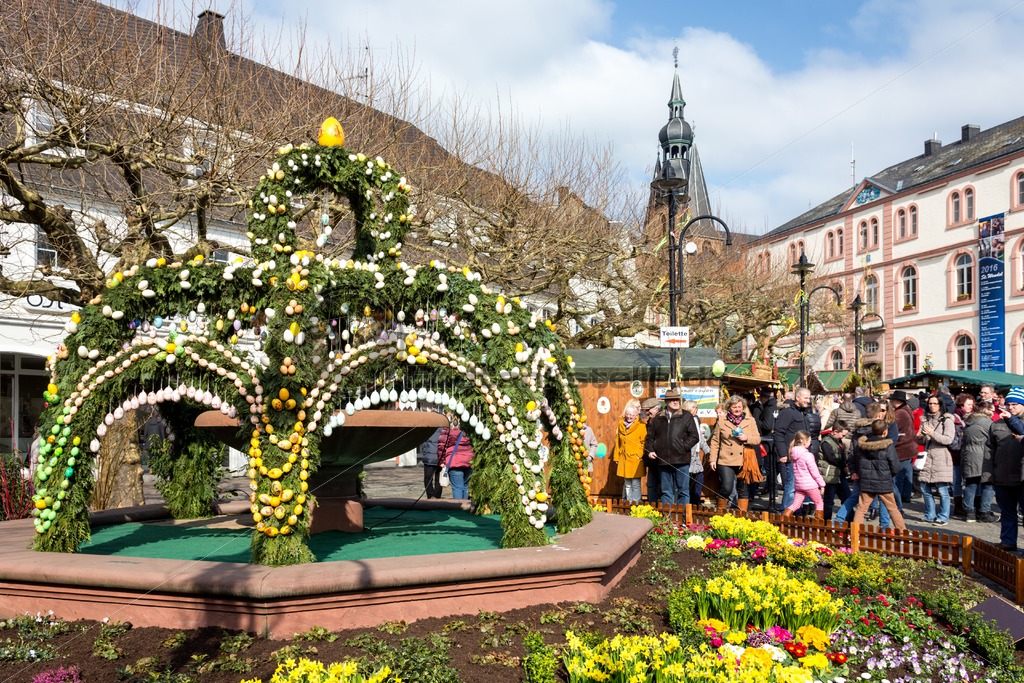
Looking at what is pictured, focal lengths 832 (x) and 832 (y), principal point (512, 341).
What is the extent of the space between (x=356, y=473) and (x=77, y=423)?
2769mm

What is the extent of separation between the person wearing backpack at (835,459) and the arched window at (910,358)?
33731 mm

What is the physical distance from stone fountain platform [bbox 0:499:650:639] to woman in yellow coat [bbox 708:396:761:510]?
6186 mm

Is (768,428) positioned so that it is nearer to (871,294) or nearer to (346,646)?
(346,646)

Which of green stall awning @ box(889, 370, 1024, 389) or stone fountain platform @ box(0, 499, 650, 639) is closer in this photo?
stone fountain platform @ box(0, 499, 650, 639)

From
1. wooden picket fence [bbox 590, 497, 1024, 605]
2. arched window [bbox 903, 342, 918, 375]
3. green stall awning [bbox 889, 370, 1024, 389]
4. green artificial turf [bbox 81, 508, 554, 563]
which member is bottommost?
wooden picket fence [bbox 590, 497, 1024, 605]

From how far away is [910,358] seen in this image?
43.5 meters

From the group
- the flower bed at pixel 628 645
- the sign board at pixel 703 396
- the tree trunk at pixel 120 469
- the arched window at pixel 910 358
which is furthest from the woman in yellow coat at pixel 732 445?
the arched window at pixel 910 358

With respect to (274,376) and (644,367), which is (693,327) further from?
(274,376)

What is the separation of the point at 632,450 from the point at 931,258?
117 ft

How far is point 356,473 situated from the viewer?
8.45 meters

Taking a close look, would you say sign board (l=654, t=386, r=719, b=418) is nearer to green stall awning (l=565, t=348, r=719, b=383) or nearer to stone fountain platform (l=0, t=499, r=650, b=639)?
green stall awning (l=565, t=348, r=719, b=383)

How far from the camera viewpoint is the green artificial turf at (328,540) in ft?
22.6

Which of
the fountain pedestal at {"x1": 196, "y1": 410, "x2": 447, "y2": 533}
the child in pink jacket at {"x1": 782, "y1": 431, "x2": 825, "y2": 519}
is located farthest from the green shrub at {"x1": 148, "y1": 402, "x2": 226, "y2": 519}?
the child in pink jacket at {"x1": 782, "y1": 431, "x2": 825, "y2": 519}

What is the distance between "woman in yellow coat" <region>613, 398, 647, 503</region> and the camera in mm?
12633
